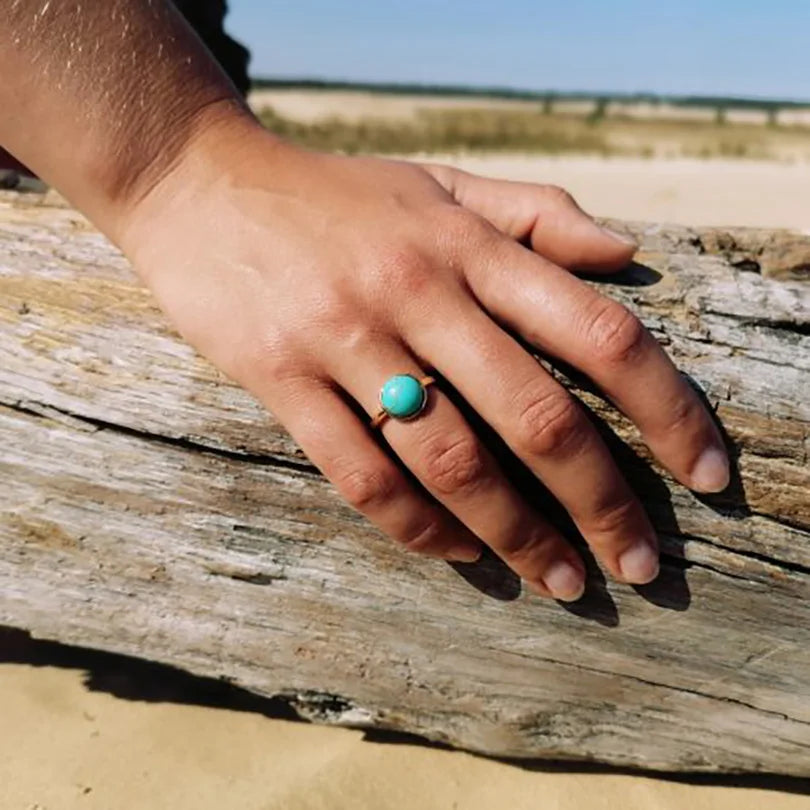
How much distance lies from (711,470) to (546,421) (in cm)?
33

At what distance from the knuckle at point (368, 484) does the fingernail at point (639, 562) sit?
1.37ft

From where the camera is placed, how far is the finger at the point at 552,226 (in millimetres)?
1772

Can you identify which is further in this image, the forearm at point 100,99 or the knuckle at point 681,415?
the forearm at point 100,99

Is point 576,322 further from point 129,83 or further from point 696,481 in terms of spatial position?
point 129,83

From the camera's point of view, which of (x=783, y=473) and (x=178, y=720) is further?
(x=178, y=720)

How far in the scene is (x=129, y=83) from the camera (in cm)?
172

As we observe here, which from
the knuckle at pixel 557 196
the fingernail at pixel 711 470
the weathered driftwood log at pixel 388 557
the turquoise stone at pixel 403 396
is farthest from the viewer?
the knuckle at pixel 557 196

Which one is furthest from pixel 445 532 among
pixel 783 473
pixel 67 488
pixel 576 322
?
pixel 67 488

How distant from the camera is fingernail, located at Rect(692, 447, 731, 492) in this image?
63.2 inches

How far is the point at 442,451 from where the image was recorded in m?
1.51

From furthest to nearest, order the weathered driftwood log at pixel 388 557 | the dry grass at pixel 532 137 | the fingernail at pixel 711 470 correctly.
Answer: the dry grass at pixel 532 137 < the weathered driftwood log at pixel 388 557 < the fingernail at pixel 711 470

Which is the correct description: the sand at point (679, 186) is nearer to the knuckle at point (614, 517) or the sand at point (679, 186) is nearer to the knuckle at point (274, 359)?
the knuckle at point (614, 517)

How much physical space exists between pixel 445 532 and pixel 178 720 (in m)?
0.87

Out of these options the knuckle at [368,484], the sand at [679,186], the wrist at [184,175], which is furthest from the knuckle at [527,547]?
the sand at [679,186]
